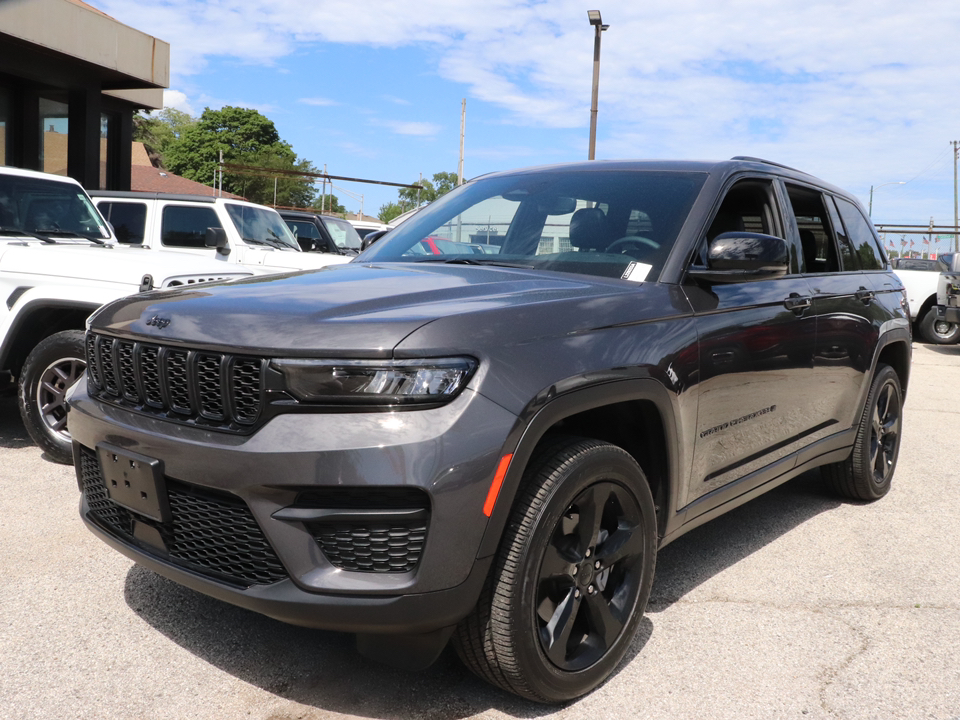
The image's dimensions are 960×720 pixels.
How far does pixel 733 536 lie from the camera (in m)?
Result: 4.57

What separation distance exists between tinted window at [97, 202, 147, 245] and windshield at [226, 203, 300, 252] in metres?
0.94

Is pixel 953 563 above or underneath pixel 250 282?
underneath

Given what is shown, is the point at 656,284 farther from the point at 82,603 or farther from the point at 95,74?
the point at 95,74

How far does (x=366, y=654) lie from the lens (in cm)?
253

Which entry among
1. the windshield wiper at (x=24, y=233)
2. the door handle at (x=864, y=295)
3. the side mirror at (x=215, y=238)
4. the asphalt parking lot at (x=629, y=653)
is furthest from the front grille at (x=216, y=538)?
the side mirror at (x=215, y=238)

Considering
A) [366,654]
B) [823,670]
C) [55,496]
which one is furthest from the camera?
[55,496]

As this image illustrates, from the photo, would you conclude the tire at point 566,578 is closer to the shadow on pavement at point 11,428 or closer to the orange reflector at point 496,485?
the orange reflector at point 496,485

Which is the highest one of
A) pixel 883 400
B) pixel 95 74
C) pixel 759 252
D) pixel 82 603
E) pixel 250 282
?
pixel 95 74

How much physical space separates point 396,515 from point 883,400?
389 cm

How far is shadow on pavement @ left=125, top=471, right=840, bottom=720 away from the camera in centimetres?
277

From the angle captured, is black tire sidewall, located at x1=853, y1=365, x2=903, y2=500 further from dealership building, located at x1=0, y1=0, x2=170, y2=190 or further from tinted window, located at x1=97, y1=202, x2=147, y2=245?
dealership building, located at x1=0, y1=0, x2=170, y2=190

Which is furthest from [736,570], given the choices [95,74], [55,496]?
[95,74]

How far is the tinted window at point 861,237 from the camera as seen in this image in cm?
502

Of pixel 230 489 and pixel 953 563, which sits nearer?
pixel 230 489
